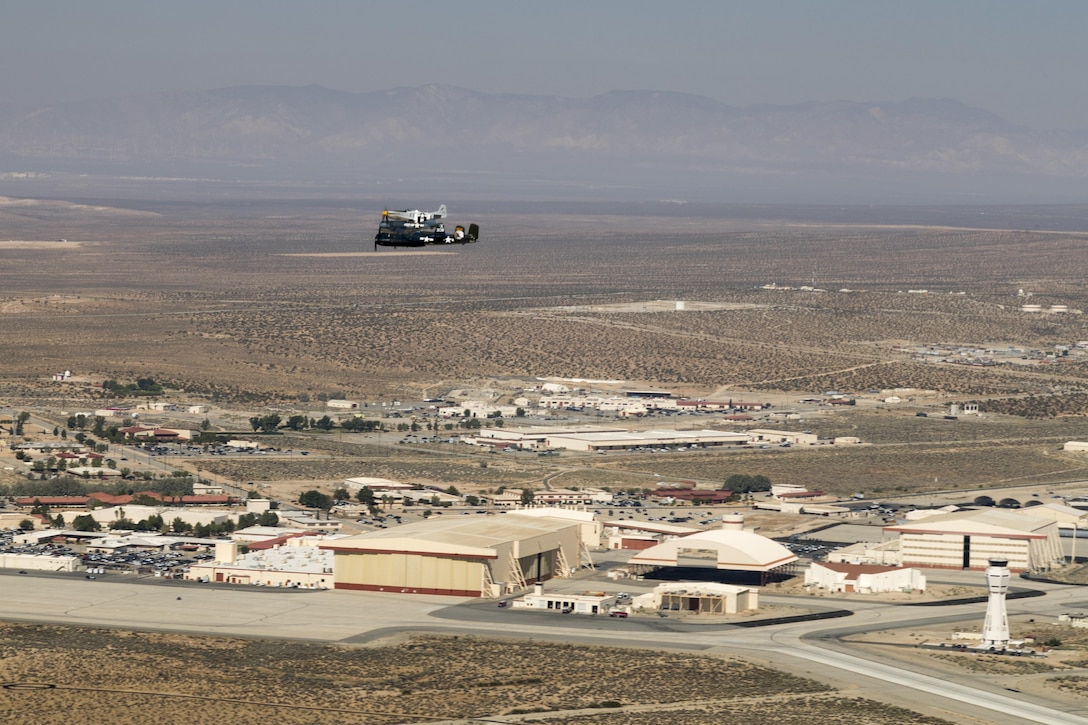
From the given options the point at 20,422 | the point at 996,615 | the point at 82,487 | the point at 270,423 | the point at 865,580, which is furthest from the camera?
the point at 270,423

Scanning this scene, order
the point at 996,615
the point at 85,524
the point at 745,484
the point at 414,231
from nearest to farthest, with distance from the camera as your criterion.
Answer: the point at 996,615
the point at 414,231
the point at 85,524
the point at 745,484

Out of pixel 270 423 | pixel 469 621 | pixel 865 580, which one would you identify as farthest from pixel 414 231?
pixel 270 423

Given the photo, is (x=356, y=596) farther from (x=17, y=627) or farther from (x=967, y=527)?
(x=967, y=527)

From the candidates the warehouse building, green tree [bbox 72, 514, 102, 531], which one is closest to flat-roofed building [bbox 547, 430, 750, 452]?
the warehouse building

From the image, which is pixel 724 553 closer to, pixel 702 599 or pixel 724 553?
pixel 724 553

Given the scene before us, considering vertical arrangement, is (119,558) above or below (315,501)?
below

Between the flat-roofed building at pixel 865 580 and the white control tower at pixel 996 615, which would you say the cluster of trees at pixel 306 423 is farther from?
the white control tower at pixel 996 615
